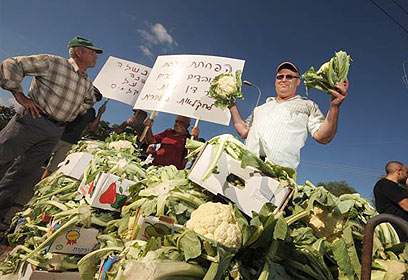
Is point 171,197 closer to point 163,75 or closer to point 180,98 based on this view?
point 180,98

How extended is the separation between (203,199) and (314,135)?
123 cm

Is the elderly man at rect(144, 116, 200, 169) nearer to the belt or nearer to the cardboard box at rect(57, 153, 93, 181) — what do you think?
the belt

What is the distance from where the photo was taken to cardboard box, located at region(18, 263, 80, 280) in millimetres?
1504

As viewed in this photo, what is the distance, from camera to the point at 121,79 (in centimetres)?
463

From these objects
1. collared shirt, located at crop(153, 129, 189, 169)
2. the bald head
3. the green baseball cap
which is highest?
the bald head

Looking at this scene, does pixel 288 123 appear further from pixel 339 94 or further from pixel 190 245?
pixel 190 245

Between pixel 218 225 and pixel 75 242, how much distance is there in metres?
1.10

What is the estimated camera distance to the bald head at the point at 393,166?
4074 millimetres

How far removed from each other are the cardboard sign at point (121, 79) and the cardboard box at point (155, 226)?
3.67 metres

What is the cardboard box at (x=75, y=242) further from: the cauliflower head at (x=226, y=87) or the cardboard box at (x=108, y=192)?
the cauliflower head at (x=226, y=87)

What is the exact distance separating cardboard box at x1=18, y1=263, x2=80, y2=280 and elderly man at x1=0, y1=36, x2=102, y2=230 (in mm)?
1706

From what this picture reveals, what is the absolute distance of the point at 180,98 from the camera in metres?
3.56

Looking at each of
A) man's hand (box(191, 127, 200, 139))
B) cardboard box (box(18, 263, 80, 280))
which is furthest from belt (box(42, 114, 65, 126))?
cardboard box (box(18, 263, 80, 280))

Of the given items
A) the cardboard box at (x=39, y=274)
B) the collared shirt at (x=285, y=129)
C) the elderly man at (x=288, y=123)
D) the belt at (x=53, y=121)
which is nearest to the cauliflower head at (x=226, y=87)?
the elderly man at (x=288, y=123)
